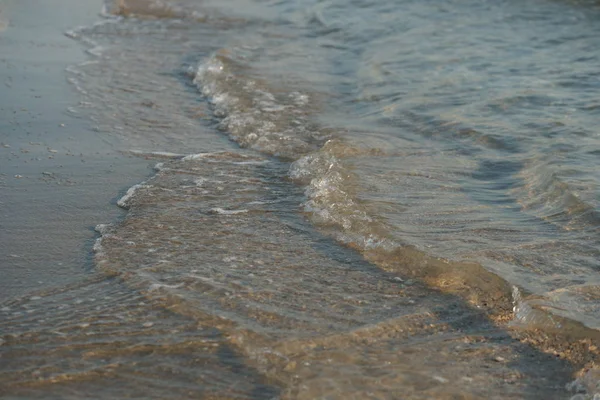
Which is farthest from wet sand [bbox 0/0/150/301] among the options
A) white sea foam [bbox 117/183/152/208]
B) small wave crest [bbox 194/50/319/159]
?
small wave crest [bbox 194/50/319/159]

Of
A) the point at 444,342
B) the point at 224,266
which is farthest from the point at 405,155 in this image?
the point at 444,342

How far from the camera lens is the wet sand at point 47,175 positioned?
3902 mm

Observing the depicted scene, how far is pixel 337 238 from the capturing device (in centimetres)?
432

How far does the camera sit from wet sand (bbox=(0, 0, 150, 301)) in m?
3.90

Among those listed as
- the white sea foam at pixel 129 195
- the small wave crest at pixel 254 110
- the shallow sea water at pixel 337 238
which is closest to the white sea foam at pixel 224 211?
the shallow sea water at pixel 337 238

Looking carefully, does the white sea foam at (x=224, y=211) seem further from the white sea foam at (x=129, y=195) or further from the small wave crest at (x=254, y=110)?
the small wave crest at (x=254, y=110)

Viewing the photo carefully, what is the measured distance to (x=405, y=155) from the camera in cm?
574

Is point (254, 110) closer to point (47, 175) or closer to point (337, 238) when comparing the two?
point (47, 175)

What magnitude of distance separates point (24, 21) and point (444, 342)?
7.91 metres

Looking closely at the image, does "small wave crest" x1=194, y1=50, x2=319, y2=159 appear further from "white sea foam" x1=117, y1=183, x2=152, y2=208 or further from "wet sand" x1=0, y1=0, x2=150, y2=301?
"white sea foam" x1=117, y1=183, x2=152, y2=208

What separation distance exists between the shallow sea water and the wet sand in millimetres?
150

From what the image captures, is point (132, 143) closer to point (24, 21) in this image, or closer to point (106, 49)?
point (106, 49)

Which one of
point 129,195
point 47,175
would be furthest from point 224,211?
point 47,175

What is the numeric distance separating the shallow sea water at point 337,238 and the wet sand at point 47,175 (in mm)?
150
